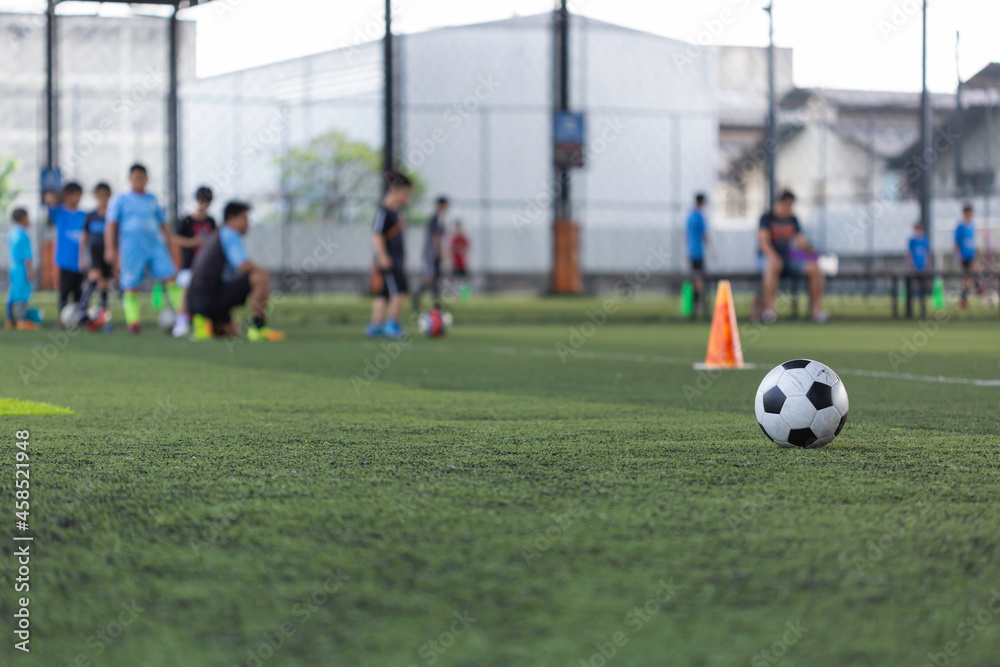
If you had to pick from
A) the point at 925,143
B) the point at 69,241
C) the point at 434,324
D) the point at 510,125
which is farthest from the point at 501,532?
the point at 510,125

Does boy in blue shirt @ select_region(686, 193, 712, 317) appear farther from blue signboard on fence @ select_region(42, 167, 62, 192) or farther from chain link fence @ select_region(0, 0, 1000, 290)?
chain link fence @ select_region(0, 0, 1000, 290)

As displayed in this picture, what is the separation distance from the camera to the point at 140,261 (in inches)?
478

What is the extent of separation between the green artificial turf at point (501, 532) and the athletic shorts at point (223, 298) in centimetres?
499

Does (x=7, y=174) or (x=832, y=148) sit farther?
(x=7, y=174)

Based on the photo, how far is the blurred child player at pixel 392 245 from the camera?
440 inches

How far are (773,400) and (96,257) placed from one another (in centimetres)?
1058

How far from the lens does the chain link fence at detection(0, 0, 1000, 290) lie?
112 feet

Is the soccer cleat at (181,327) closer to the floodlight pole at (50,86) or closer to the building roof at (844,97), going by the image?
the floodlight pole at (50,86)

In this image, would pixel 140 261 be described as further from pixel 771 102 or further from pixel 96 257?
pixel 771 102

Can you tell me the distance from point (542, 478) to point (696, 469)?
1.61 feet

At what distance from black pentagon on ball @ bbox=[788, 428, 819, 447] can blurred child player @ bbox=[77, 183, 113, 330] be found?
1037 cm

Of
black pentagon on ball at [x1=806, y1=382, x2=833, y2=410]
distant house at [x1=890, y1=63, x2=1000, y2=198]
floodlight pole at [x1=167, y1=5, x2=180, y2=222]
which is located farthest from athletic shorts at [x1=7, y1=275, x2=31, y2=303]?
distant house at [x1=890, y1=63, x2=1000, y2=198]

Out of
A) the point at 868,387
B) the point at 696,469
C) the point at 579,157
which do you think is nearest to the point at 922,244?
the point at 579,157

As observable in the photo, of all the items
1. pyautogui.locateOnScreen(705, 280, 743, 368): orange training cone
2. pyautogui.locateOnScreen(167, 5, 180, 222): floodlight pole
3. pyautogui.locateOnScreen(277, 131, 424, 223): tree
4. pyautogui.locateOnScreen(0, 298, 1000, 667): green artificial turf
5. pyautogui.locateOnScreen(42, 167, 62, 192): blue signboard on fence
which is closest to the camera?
pyautogui.locateOnScreen(0, 298, 1000, 667): green artificial turf
